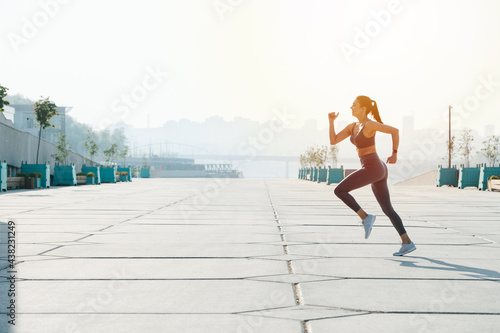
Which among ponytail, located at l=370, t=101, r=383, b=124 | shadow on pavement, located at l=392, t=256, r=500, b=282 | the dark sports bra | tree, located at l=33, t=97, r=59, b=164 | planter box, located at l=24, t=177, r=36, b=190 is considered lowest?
shadow on pavement, located at l=392, t=256, r=500, b=282

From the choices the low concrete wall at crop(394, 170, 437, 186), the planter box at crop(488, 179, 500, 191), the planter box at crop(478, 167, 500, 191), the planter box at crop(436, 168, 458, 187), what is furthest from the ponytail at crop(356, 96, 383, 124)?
the low concrete wall at crop(394, 170, 437, 186)

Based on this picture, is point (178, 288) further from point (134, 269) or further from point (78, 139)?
point (78, 139)

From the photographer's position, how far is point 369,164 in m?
6.86

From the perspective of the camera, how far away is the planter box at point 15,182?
28.5 m

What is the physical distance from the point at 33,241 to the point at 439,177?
121 ft

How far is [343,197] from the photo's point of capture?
23.1 ft

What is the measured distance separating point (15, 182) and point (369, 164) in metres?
26.0

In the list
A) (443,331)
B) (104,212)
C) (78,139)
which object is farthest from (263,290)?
(78,139)

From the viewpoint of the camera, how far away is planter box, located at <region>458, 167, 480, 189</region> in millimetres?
37094

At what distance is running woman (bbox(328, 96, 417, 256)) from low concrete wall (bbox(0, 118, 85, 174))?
2794 centimetres

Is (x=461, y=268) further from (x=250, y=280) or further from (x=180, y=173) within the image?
(x=180, y=173)

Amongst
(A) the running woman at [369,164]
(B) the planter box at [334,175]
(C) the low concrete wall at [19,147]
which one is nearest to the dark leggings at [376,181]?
(A) the running woman at [369,164]

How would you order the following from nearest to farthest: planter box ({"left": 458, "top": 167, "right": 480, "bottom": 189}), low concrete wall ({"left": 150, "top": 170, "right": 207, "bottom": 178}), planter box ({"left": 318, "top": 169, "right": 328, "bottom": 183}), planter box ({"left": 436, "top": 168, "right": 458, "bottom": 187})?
1. planter box ({"left": 458, "top": 167, "right": 480, "bottom": 189})
2. planter box ({"left": 436, "top": 168, "right": 458, "bottom": 187})
3. planter box ({"left": 318, "top": 169, "right": 328, "bottom": 183})
4. low concrete wall ({"left": 150, "top": 170, "right": 207, "bottom": 178})

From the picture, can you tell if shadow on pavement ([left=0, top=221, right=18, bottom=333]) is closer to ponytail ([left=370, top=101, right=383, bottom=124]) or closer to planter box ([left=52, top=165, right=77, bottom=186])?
ponytail ([left=370, top=101, right=383, bottom=124])
